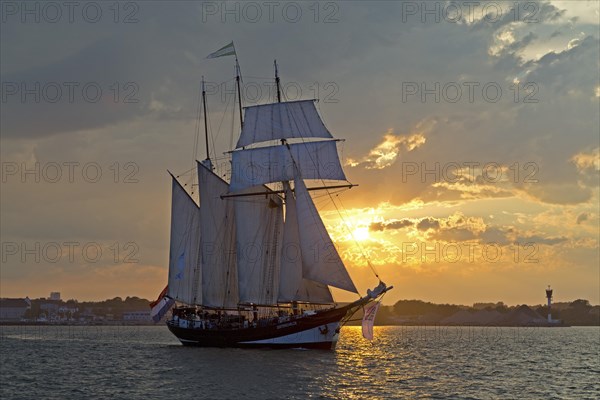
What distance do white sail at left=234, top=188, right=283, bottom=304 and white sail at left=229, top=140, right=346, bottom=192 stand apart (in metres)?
2.63

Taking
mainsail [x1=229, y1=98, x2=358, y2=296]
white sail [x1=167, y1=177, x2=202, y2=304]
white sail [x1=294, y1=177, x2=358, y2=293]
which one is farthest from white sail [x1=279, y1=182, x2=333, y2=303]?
white sail [x1=167, y1=177, x2=202, y2=304]

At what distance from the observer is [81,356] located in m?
93.9

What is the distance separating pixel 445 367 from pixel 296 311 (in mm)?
17336

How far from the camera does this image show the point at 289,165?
9412cm

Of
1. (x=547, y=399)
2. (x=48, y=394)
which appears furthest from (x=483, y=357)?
(x=48, y=394)

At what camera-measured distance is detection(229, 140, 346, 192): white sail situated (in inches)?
3706

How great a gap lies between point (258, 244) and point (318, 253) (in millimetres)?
11537

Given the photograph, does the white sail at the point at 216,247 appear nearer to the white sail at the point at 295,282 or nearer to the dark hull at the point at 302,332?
the dark hull at the point at 302,332

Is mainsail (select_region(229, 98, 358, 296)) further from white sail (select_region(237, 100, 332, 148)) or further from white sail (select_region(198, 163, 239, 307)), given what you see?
white sail (select_region(198, 163, 239, 307))

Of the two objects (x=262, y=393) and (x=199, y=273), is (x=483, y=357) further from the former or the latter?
(x=262, y=393)

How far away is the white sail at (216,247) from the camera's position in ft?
317

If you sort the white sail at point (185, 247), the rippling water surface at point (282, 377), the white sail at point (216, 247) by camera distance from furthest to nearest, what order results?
1. the white sail at point (185, 247)
2. the white sail at point (216, 247)
3. the rippling water surface at point (282, 377)

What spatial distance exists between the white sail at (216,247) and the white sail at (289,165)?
3.69 metres

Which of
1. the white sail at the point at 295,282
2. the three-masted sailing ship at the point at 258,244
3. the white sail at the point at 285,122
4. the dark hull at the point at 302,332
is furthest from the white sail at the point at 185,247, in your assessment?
the white sail at the point at 295,282
